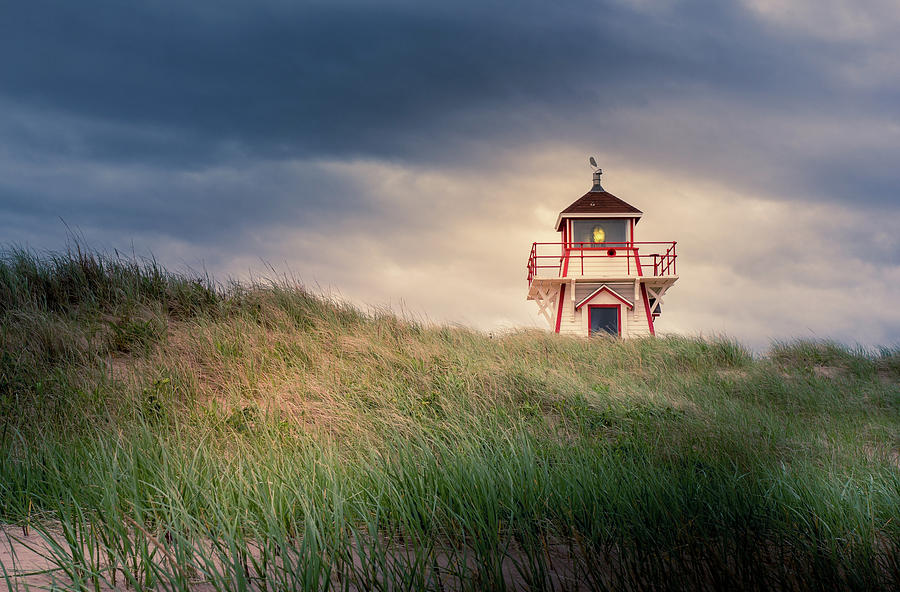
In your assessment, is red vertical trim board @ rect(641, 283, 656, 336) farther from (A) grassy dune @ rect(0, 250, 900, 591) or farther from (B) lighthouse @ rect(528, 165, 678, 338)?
(A) grassy dune @ rect(0, 250, 900, 591)

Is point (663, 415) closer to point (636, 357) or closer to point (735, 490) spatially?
point (735, 490)

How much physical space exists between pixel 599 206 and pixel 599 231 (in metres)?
1.13

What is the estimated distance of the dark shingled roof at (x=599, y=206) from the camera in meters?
23.3

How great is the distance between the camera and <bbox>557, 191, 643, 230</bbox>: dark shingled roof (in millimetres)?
23328

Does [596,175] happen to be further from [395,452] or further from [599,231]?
[395,452]

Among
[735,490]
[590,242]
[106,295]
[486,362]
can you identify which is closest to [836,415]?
[486,362]

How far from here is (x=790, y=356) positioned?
14.0 meters

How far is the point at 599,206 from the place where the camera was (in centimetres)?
2369

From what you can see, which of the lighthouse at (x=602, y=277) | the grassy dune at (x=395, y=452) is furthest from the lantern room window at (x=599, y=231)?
the grassy dune at (x=395, y=452)

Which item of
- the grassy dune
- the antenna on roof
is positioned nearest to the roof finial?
the antenna on roof

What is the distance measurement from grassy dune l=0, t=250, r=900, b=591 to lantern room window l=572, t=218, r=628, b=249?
1121 cm

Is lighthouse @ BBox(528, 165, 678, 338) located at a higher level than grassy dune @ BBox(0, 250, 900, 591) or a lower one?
higher

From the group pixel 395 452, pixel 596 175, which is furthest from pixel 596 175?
pixel 395 452

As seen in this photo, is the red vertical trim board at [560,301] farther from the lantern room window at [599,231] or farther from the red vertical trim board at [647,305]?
the red vertical trim board at [647,305]
